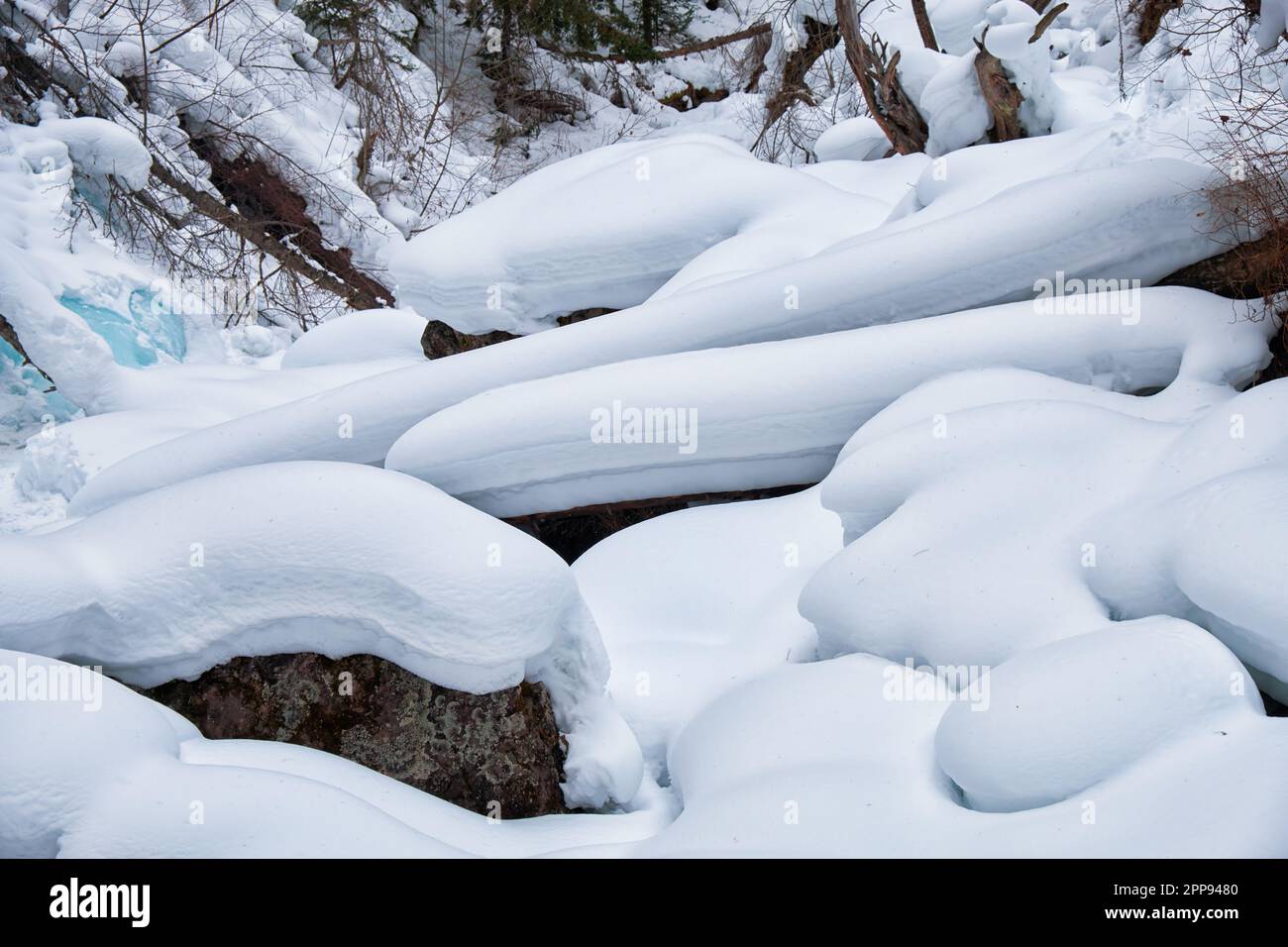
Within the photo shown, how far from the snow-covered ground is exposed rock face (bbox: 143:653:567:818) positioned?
5 cm

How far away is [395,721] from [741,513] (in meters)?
1.09

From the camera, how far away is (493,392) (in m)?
2.91

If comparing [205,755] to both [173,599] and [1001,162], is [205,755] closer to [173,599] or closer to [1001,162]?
[173,599]

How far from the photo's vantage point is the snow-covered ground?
5.39 ft

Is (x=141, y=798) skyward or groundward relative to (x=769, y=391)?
groundward

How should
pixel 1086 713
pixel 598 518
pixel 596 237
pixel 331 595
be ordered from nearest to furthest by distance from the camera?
1. pixel 1086 713
2. pixel 331 595
3. pixel 598 518
4. pixel 596 237

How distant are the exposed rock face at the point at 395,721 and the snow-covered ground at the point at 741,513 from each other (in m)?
0.05

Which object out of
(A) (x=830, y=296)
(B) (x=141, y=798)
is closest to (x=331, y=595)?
(B) (x=141, y=798)

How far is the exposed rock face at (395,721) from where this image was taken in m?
2.13

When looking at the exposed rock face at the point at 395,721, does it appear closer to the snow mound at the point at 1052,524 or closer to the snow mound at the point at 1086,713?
the snow mound at the point at 1052,524

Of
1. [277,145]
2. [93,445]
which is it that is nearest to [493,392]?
[93,445]

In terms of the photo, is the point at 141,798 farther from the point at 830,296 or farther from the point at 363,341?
the point at 363,341

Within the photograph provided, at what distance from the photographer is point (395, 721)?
2.17 meters

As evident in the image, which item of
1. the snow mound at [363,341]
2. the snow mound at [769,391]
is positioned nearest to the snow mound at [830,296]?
the snow mound at [769,391]
